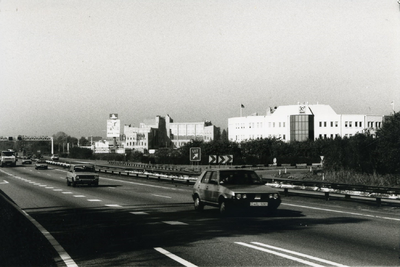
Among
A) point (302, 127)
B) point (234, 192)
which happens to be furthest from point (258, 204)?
point (302, 127)

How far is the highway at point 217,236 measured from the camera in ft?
30.4

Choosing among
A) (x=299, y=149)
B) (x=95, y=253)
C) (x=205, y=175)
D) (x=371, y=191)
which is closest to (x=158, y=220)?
(x=205, y=175)

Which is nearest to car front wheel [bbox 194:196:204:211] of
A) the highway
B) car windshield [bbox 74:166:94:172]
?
the highway

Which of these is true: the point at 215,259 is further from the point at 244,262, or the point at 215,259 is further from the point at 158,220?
the point at 158,220

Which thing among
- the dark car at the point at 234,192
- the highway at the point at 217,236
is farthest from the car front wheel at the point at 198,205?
the highway at the point at 217,236

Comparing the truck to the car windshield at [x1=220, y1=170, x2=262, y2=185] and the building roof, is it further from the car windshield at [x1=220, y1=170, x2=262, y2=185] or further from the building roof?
the building roof

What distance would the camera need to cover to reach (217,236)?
39.8 feet

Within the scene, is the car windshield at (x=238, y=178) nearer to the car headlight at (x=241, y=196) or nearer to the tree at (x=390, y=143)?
the car headlight at (x=241, y=196)

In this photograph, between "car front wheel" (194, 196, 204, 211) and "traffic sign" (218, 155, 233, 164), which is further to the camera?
"traffic sign" (218, 155, 233, 164)

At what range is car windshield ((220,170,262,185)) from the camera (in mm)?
17297

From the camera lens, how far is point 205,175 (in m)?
18.6

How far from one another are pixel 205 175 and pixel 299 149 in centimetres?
11499

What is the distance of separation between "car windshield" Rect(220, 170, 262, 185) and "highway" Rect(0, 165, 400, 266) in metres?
1.13

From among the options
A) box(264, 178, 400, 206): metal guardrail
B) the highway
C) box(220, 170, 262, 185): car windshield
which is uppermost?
box(220, 170, 262, 185): car windshield
